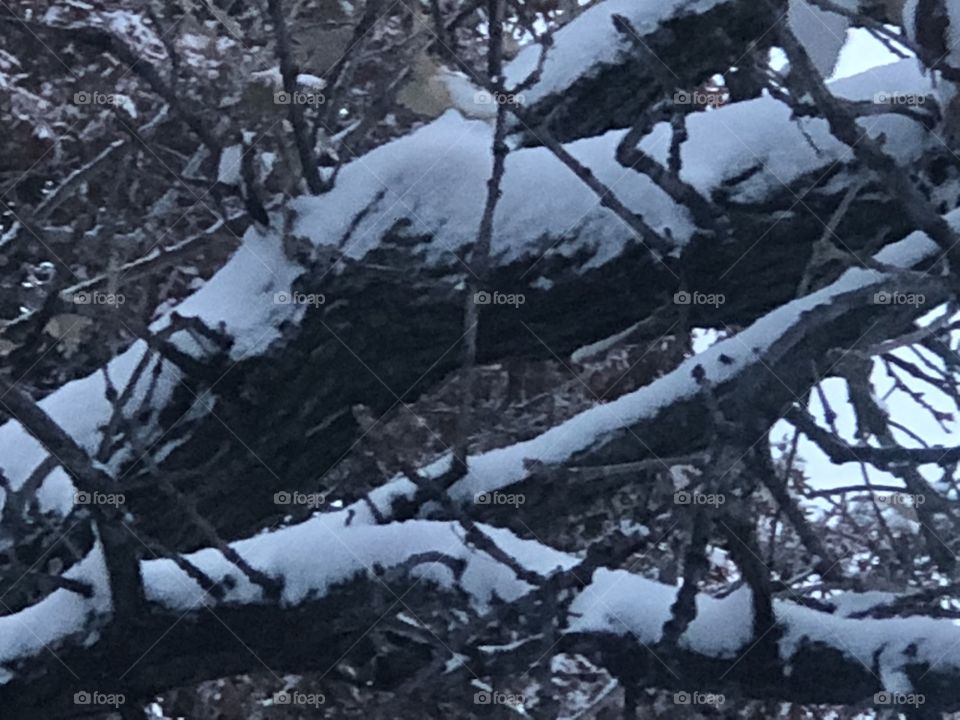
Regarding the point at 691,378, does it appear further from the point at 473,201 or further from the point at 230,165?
the point at 230,165

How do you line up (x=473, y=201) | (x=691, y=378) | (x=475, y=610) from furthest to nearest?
(x=473, y=201) < (x=691, y=378) < (x=475, y=610)

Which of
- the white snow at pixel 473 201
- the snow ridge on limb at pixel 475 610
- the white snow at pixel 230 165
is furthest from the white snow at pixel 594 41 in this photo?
the snow ridge on limb at pixel 475 610

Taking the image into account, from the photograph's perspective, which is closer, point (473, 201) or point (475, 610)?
point (475, 610)

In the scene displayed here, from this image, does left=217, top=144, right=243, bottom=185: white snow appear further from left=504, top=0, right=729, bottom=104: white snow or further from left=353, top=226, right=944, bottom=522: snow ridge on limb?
left=353, top=226, right=944, bottom=522: snow ridge on limb

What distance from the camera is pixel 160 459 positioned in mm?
3027

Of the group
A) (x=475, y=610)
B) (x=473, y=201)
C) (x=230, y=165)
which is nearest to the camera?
(x=475, y=610)

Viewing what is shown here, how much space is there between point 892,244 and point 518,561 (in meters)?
1.21

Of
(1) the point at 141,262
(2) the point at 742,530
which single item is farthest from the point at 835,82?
(1) the point at 141,262

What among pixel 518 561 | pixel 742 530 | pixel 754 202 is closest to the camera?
pixel 742 530

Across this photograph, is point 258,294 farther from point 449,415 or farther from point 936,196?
point 449,415

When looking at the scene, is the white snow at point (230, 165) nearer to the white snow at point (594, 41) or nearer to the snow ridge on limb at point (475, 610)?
the white snow at point (594, 41)

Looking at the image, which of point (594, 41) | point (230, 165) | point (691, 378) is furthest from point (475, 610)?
point (594, 41)

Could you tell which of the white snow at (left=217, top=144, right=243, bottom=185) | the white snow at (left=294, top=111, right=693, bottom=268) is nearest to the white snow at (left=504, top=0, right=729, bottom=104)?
the white snow at (left=294, top=111, right=693, bottom=268)

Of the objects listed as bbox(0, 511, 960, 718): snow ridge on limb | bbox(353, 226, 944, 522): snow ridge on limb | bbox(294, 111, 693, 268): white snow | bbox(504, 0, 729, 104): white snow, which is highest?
bbox(504, 0, 729, 104): white snow
